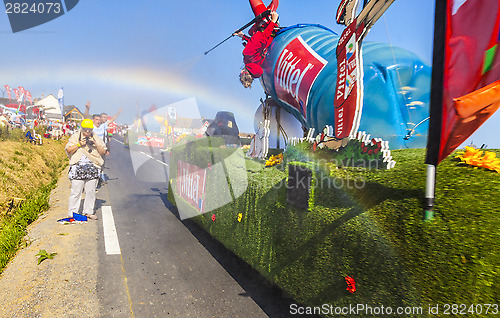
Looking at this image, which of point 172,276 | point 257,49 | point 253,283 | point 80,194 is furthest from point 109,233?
point 257,49

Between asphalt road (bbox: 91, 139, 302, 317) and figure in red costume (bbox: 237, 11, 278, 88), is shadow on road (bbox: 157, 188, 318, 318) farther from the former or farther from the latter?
figure in red costume (bbox: 237, 11, 278, 88)

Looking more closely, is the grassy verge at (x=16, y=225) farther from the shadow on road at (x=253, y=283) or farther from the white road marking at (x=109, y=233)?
the shadow on road at (x=253, y=283)

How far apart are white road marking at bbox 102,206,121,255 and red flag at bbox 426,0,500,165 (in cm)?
457

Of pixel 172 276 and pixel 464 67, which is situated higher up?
pixel 464 67

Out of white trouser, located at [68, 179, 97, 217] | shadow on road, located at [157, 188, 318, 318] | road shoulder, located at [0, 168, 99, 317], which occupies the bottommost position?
shadow on road, located at [157, 188, 318, 318]

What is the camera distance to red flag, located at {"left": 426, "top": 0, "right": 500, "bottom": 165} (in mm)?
1400

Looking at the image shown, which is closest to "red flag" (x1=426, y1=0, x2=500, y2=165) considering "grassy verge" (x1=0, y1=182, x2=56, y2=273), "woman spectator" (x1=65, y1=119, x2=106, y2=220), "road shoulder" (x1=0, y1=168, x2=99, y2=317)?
"road shoulder" (x1=0, y1=168, x2=99, y2=317)

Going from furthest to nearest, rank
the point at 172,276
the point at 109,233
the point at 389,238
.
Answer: the point at 109,233
the point at 172,276
the point at 389,238

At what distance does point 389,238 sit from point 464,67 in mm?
1136

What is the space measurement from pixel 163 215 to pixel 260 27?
191 inches

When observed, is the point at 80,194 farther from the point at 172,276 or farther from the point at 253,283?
the point at 253,283

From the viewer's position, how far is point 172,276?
3.88 meters

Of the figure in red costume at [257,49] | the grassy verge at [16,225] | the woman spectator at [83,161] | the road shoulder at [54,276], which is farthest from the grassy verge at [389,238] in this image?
the woman spectator at [83,161]

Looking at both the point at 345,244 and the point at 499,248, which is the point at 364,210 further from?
the point at 499,248
